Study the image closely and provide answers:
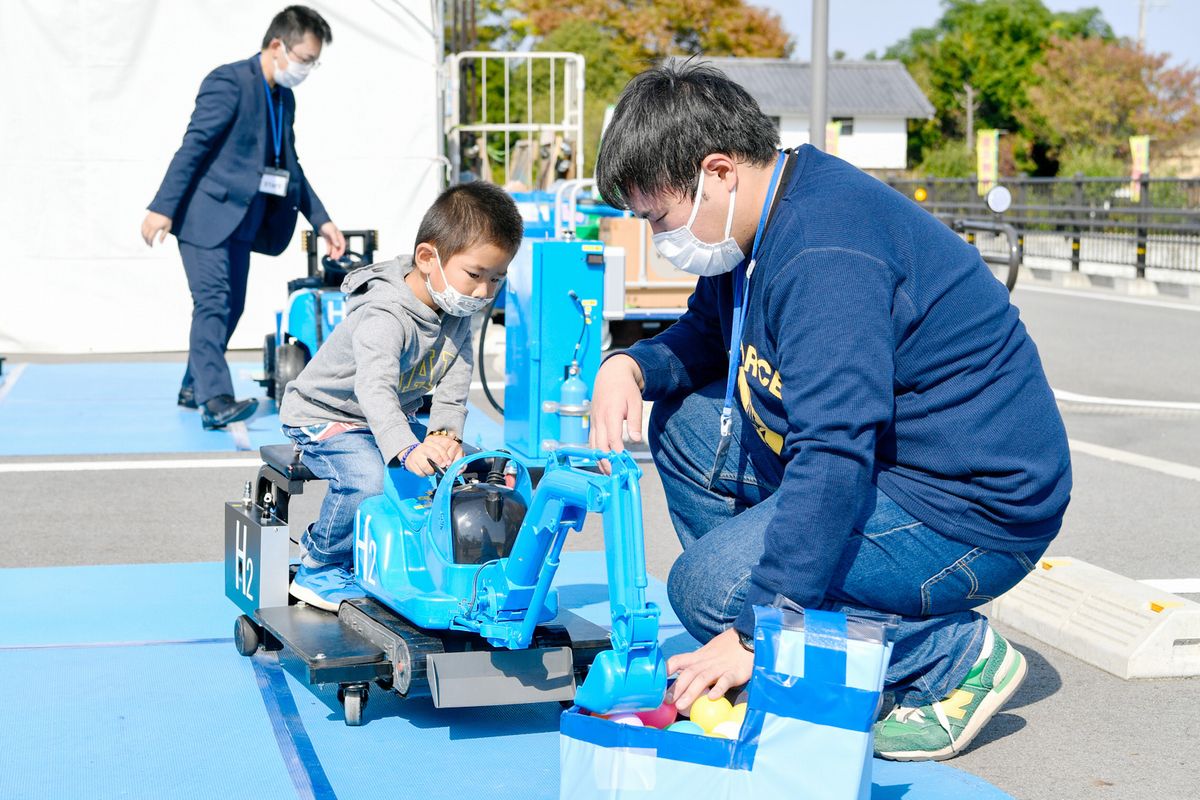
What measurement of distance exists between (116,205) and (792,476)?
9629mm

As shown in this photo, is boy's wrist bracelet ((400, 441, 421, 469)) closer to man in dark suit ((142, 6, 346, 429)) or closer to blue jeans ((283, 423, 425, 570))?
blue jeans ((283, 423, 425, 570))

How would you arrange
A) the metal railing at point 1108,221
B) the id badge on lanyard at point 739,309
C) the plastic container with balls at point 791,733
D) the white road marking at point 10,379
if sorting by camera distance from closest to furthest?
1. the plastic container with balls at point 791,733
2. the id badge on lanyard at point 739,309
3. the white road marking at point 10,379
4. the metal railing at point 1108,221

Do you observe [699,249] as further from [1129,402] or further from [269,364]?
[1129,402]

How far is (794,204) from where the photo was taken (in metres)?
2.78

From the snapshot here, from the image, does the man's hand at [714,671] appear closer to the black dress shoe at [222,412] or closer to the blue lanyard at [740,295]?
the blue lanyard at [740,295]

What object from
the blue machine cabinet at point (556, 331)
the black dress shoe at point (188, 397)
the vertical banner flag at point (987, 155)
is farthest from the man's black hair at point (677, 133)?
the vertical banner flag at point (987, 155)

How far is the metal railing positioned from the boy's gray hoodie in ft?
41.0

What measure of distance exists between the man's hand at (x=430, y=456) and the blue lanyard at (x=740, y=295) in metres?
0.69

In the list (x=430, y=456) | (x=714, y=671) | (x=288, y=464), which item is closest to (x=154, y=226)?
(x=288, y=464)

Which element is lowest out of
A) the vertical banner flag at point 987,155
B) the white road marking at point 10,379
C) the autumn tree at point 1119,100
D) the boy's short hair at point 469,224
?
the white road marking at point 10,379

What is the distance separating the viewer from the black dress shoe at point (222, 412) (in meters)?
7.43

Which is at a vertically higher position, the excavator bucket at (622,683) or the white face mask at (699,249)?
the white face mask at (699,249)

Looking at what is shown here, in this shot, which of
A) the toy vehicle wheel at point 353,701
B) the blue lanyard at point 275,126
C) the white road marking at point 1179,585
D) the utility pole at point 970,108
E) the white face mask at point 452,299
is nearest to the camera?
the toy vehicle wheel at point 353,701

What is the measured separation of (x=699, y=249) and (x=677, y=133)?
10.9 inches
